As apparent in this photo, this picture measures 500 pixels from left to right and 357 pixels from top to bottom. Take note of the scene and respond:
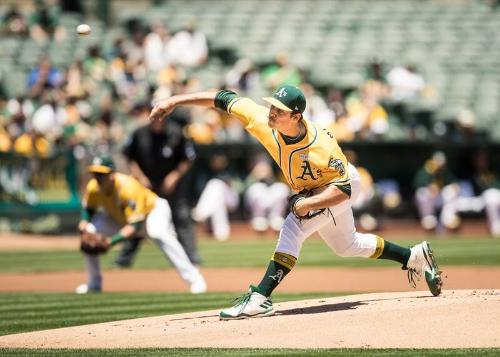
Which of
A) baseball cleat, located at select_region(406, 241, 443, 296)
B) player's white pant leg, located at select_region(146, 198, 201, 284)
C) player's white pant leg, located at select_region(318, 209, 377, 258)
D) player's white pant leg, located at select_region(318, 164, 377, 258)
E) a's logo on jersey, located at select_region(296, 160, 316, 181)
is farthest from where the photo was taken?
player's white pant leg, located at select_region(146, 198, 201, 284)

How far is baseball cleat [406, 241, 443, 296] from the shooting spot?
8.41 metres

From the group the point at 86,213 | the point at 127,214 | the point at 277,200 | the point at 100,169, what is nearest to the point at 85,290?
the point at 86,213

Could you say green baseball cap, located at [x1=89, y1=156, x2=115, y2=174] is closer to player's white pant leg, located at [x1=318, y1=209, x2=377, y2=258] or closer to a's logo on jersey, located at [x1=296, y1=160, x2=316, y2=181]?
player's white pant leg, located at [x1=318, y1=209, x2=377, y2=258]

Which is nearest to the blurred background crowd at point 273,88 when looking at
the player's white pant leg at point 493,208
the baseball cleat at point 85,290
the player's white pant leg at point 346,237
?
the player's white pant leg at point 493,208

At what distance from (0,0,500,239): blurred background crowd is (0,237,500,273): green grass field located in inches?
86.5

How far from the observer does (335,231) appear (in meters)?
Result: 8.12

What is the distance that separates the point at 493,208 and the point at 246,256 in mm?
6619

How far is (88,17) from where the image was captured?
86.9 feet

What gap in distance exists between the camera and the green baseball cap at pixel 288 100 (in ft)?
24.8

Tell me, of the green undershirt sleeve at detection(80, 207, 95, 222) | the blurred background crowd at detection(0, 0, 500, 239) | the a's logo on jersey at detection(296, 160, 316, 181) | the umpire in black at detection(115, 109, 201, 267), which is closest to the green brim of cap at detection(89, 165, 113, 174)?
the green undershirt sleeve at detection(80, 207, 95, 222)

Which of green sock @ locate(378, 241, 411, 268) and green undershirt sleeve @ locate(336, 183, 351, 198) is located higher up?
green undershirt sleeve @ locate(336, 183, 351, 198)

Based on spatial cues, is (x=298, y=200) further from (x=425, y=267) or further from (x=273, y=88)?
(x=273, y=88)

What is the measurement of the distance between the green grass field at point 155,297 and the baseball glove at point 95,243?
466 mm

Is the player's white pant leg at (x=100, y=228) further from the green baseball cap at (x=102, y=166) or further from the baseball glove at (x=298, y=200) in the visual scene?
the baseball glove at (x=298, y=200)
